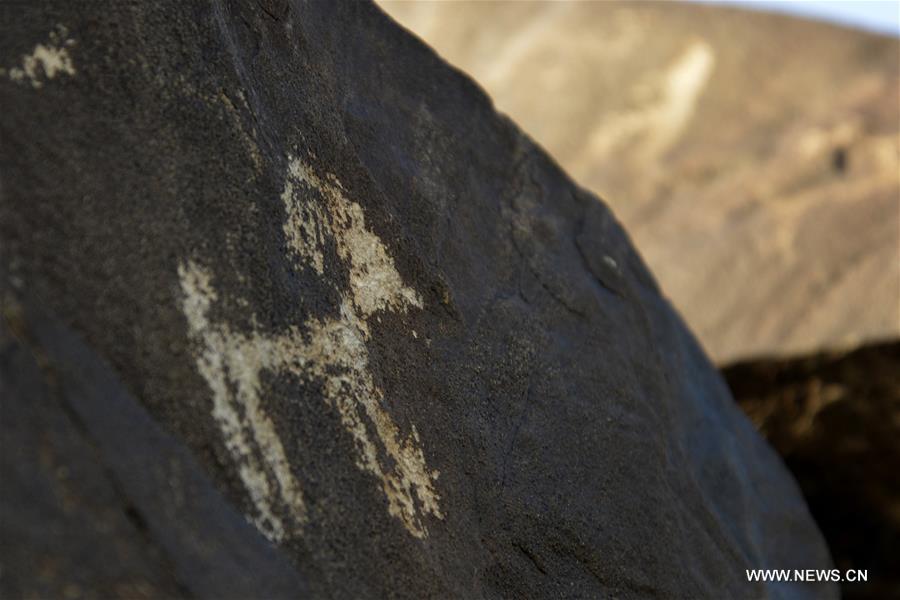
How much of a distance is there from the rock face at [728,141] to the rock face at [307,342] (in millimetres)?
890

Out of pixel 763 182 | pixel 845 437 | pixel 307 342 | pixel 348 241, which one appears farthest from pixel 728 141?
pixel 307 342

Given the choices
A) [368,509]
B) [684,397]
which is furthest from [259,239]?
[684,397]

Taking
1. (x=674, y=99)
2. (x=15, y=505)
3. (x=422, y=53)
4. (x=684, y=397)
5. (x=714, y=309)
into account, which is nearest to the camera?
(x=15, y=505)

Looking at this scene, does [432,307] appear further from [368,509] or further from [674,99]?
[674,99]

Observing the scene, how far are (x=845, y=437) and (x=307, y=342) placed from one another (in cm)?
148

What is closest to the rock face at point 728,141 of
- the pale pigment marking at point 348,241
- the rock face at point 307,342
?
the rock face at point 307,342

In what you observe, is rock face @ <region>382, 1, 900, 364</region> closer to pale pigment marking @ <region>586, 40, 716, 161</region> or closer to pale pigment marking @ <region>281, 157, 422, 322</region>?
pale pigment marking @ <region>586, 40, 716, 161</region>

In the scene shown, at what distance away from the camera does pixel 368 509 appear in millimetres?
741

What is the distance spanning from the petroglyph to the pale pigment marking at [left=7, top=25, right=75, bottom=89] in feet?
0.41

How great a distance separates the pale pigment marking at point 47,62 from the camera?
0.65 m

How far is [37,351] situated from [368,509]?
242 millimetres

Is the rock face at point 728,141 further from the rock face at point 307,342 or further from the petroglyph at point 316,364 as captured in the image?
the petroglyph at point 316,364

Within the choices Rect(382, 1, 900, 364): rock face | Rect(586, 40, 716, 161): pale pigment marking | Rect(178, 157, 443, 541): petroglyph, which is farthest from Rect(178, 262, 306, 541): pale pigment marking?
Rect(586, 40, 716, 161): pale pigment marking

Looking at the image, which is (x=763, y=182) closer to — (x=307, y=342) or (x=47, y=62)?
(x=307, y=342)
